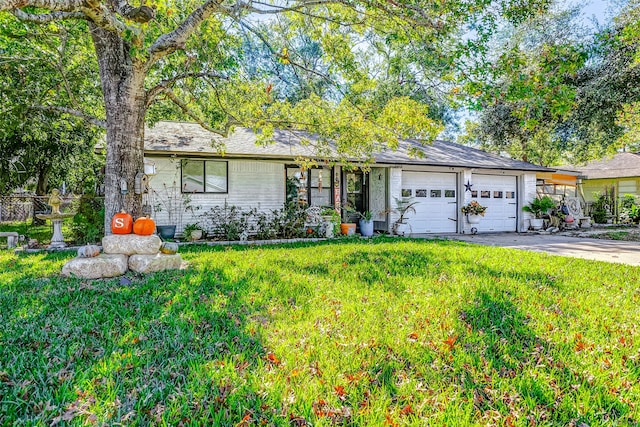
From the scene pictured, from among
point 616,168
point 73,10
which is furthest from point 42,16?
point 616,168

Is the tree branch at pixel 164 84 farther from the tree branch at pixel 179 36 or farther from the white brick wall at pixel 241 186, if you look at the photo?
the white brick wall at pixel 241 186

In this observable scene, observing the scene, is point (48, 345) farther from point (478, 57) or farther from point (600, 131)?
point (600, 131)

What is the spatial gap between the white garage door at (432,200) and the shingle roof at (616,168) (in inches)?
398

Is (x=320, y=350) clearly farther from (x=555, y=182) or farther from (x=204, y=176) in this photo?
(x=555, y=182)

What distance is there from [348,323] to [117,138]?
17.4 feet

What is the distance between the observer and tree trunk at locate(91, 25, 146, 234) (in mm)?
6180

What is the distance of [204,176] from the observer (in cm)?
1051

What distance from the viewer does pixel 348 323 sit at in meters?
3.45

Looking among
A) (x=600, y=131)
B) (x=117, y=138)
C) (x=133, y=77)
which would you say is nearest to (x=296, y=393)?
(x=117, y=138)

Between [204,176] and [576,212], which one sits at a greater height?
[204,176]

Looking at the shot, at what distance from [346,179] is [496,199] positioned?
6122 mm

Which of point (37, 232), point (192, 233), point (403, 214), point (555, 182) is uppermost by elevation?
point (555, 182)

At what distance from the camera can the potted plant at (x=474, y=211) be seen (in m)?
12.8

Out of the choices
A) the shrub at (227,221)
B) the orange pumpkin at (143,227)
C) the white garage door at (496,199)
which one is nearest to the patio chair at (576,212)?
the white garage door at (496,199)
